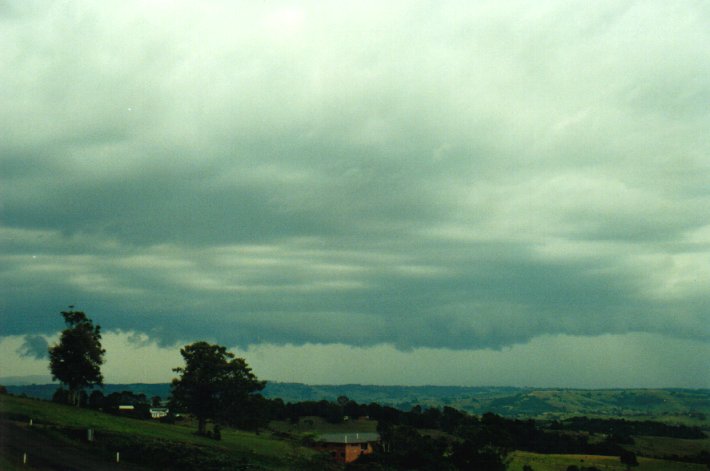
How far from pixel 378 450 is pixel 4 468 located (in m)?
81.5

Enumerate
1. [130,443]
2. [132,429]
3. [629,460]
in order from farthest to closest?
[629,460], [132,429], [130,443]

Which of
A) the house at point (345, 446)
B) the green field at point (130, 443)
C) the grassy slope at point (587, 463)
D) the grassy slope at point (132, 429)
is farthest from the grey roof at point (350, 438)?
the grassy slope at point (587, 463)

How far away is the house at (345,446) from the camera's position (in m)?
127

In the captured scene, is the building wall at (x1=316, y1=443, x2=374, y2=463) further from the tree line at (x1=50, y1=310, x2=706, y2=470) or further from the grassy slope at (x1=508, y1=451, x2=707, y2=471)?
the grassy slope at (x1=508, y1=451, x2=707, y2=471)

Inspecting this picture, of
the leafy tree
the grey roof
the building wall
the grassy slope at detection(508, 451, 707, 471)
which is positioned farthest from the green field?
the grey roof

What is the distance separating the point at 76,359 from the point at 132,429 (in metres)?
31.4

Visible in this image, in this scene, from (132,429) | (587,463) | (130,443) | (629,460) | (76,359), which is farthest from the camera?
(629,460)

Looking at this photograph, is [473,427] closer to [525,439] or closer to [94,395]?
[525,439]

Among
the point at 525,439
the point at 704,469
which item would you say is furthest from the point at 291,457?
the point at 525,439

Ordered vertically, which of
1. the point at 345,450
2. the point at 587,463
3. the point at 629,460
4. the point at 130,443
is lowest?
the point at 587,463

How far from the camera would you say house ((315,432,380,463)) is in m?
127

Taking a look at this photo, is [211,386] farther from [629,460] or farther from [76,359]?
[629,460]

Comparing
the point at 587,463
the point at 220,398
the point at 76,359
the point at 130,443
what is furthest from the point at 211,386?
the point at 587,463

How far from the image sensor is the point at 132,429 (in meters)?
100
